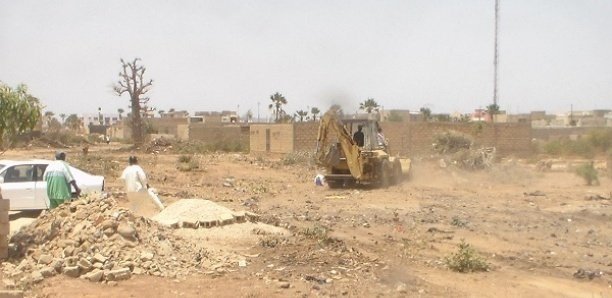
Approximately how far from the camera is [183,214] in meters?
12.7

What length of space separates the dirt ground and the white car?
468 cm

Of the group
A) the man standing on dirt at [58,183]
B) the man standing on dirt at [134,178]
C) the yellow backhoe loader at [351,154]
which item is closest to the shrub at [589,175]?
the yellow backhoe loader at [351,154]

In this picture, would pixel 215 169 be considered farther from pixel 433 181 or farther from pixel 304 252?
pixel 304 252

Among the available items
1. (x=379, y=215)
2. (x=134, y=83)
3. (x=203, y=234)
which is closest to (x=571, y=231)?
(x=379, y=215)

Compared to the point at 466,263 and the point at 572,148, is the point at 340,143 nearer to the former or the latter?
the point at 466,263

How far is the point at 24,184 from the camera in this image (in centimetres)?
1487

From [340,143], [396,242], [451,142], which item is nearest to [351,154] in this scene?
[340,143]

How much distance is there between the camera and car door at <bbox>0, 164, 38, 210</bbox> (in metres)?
14.7

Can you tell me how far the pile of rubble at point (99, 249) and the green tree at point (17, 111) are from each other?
1531 millimetres

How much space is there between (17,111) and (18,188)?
12.5 feet

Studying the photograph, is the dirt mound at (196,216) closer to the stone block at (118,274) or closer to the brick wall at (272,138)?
the stone block at (118,274)

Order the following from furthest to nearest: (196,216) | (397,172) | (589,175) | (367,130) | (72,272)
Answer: (589,175) → (397,172) → (367,130) → (196,216) → (72,272)

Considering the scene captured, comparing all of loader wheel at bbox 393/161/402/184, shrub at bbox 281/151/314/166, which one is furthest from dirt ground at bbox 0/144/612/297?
shrub at bbox 281/151/314/166

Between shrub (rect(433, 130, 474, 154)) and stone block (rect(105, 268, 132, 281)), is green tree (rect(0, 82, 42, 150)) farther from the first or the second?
shrub (rect(433, 130, 474, 154))
